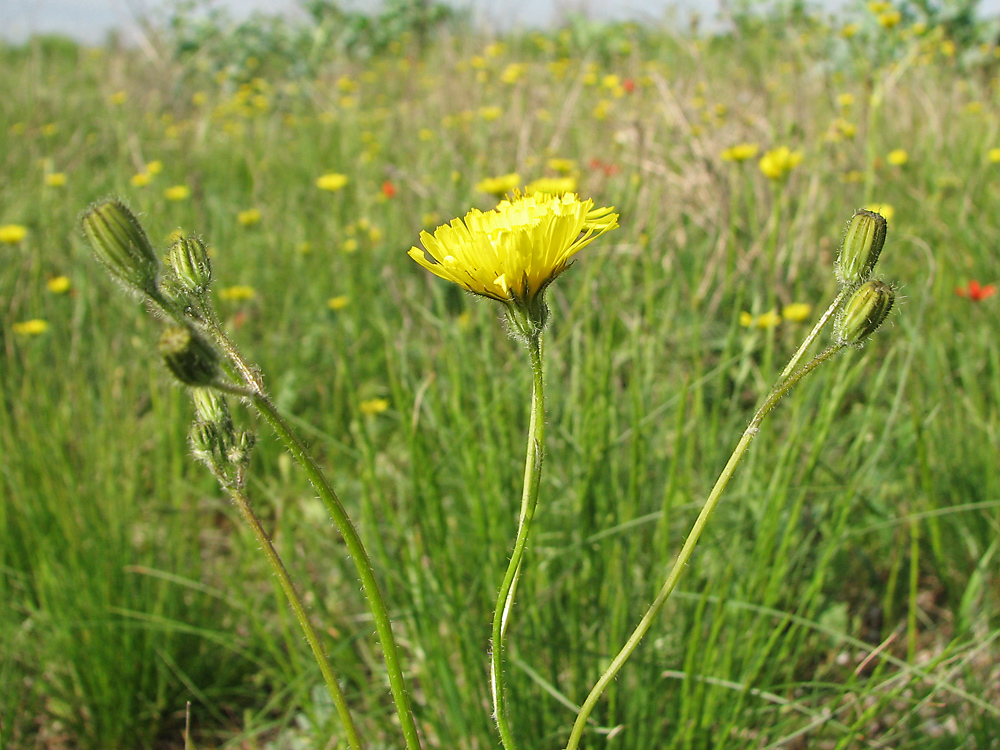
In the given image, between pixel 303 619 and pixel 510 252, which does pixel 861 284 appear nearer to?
pixel 510 252

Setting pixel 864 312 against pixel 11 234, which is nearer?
pixel 864 312

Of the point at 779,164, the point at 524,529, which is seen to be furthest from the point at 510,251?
the point at 779,164

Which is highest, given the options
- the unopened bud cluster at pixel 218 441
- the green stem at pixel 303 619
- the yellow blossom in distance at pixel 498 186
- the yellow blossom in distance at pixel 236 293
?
the yellow blossom in distance at pixel 498 186

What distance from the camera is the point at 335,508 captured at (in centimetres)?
58

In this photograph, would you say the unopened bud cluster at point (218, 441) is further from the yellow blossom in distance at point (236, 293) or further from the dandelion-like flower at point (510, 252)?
the yellow blossom in distance at point (236, 293)

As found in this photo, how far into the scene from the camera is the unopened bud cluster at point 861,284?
625 millimetres

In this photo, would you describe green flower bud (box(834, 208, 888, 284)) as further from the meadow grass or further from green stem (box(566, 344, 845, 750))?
the meadow grass

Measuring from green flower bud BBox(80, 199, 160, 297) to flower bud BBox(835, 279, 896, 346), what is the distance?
1.82 ft

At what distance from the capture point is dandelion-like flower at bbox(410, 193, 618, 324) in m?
0.62

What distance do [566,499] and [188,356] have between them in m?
0.99

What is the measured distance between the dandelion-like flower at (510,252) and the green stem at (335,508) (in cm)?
16

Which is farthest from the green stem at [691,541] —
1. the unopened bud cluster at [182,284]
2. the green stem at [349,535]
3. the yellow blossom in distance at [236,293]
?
the yellow blossom in distance at [236,293]

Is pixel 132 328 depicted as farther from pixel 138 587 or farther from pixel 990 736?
pixel 990 736

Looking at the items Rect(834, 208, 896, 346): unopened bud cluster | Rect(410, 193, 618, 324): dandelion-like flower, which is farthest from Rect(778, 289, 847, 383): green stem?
Rect(410, 193, 618, 324): dandelion-like flower
